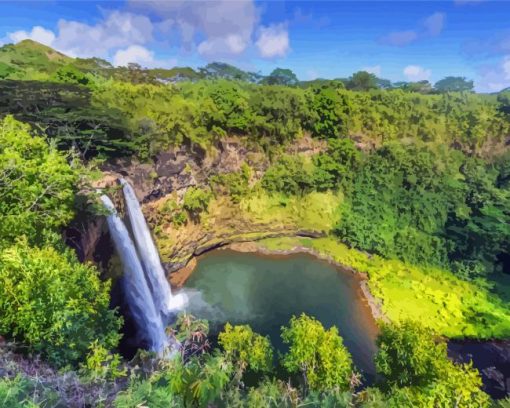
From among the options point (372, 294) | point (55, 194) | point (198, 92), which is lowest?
point (372, 294)

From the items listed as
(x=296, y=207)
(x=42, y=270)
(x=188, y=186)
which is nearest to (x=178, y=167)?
(x=188, y=186)

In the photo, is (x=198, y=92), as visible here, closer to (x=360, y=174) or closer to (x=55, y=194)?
(x=360, y=174)

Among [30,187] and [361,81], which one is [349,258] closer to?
[30,187]

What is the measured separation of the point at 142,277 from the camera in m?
20.6

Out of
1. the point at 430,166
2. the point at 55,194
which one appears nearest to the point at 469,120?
the point at 430,166

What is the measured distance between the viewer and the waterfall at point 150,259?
72.2 feet

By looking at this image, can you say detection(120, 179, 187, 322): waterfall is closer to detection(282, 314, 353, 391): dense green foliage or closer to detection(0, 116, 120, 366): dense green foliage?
detection(0, 116, 120, 366): dense green foliage

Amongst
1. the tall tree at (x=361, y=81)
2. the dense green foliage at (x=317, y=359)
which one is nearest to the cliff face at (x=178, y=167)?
the dense green foliage at (x=317, y=359)

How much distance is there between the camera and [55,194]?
1425cm

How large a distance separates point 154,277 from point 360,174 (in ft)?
67.0

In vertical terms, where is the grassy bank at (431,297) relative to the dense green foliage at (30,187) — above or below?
below

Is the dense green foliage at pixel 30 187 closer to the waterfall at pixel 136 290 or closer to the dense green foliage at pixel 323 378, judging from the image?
the waterfall at pixel 136 290

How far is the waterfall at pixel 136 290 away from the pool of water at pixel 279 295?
399 centimetres

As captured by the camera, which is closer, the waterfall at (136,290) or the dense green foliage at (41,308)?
the dense green foliage at (41,308)
